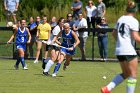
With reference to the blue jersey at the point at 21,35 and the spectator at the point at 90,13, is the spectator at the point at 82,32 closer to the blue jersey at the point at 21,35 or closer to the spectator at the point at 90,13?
the spectator at the point at 90,13

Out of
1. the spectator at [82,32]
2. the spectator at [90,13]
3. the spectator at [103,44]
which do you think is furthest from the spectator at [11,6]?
the spectator at [103,44]

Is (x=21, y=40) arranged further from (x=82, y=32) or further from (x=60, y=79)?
(x=82, y=32)

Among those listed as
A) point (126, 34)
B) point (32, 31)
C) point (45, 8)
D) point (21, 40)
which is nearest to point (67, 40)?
point (21, 40)

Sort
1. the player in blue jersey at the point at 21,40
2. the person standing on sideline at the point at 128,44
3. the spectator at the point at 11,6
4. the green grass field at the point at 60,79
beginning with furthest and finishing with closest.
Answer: the spectator at the point at 11,6
the player in blue jersey at the point at 21,40
the green grass field at the point at 60,79
the person standing on sideline at the point at 128,44

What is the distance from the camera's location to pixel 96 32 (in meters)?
28.2

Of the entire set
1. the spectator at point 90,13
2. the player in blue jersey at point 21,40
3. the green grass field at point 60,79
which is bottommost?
the green grass field at point 60,79

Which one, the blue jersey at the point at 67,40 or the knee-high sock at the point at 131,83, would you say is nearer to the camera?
the knee-high sock at the point at 131,83

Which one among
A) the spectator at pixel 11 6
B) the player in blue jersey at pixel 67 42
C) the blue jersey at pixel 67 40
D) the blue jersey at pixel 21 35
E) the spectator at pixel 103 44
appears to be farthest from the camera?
the spectator at pixel 11 6

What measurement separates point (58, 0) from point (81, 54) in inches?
547

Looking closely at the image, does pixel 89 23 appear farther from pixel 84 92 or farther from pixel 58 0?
pixel 84 92

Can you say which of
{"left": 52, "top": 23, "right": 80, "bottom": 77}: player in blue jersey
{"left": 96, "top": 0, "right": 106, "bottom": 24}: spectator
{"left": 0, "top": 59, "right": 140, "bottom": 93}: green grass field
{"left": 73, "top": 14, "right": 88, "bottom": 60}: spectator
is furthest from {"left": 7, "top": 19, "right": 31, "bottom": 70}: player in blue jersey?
{"left": 96, "top": 0, "right": 106, "bottom": 24}: spectator

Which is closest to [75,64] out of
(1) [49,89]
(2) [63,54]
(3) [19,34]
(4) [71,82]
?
(3) [19,34]

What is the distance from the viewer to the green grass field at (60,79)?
625 inches

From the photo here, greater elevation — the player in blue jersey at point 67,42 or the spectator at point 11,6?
the spectator at point 11,6
